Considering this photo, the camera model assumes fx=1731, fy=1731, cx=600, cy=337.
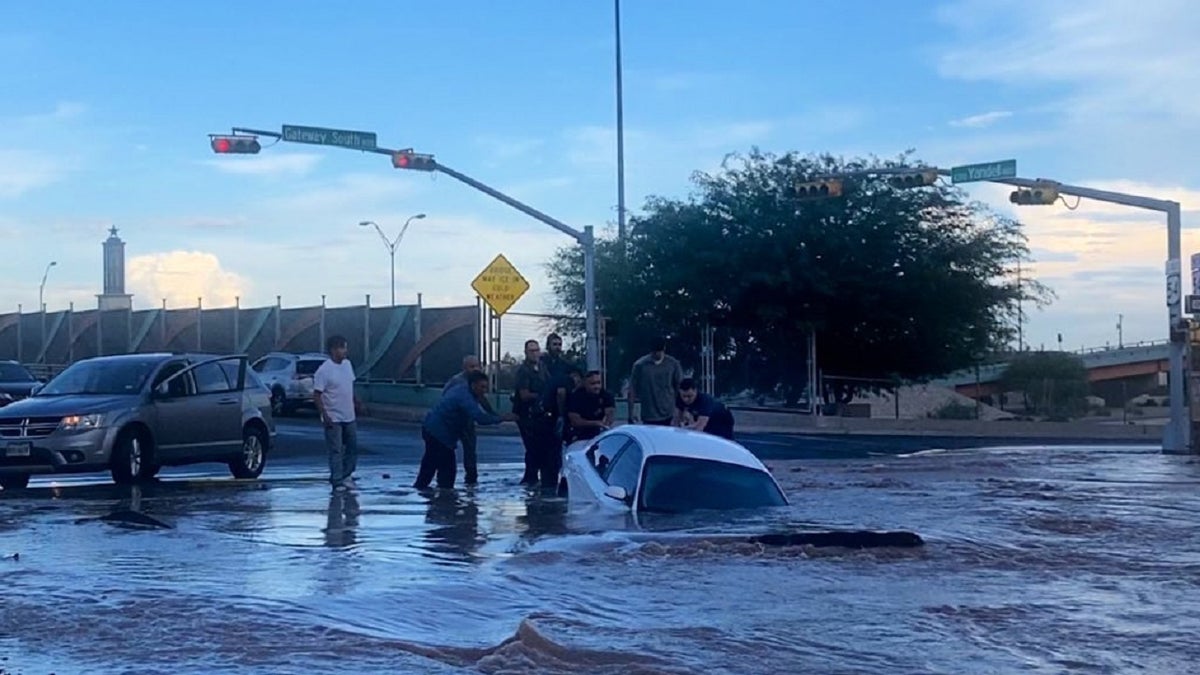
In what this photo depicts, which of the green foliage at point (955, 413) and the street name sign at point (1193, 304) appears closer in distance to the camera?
the street name sign at point (1193, 304)

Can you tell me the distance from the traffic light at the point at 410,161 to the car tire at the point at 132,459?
11250mm

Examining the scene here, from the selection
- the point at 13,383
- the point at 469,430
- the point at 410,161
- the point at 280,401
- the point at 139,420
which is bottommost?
the point at 469,430

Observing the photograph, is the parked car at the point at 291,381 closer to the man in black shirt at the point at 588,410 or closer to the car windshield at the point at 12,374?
the car windshield at the point at 12,374

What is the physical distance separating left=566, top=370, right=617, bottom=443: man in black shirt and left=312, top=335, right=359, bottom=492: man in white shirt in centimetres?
253

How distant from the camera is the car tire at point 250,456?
70.4 feet

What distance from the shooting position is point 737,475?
14.0 meters

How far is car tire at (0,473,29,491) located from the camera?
1950 centimetres

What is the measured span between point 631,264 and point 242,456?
27.6 m

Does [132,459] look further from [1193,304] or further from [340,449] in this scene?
[1193,304]

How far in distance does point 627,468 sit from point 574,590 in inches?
134

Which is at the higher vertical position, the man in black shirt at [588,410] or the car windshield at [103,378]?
the car windshield at [103,378]

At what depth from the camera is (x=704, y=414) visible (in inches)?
696

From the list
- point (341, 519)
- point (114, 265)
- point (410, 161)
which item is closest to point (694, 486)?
point (341, 519)

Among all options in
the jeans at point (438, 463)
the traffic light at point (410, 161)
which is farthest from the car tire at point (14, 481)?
the traffic light at point (410, 161)
